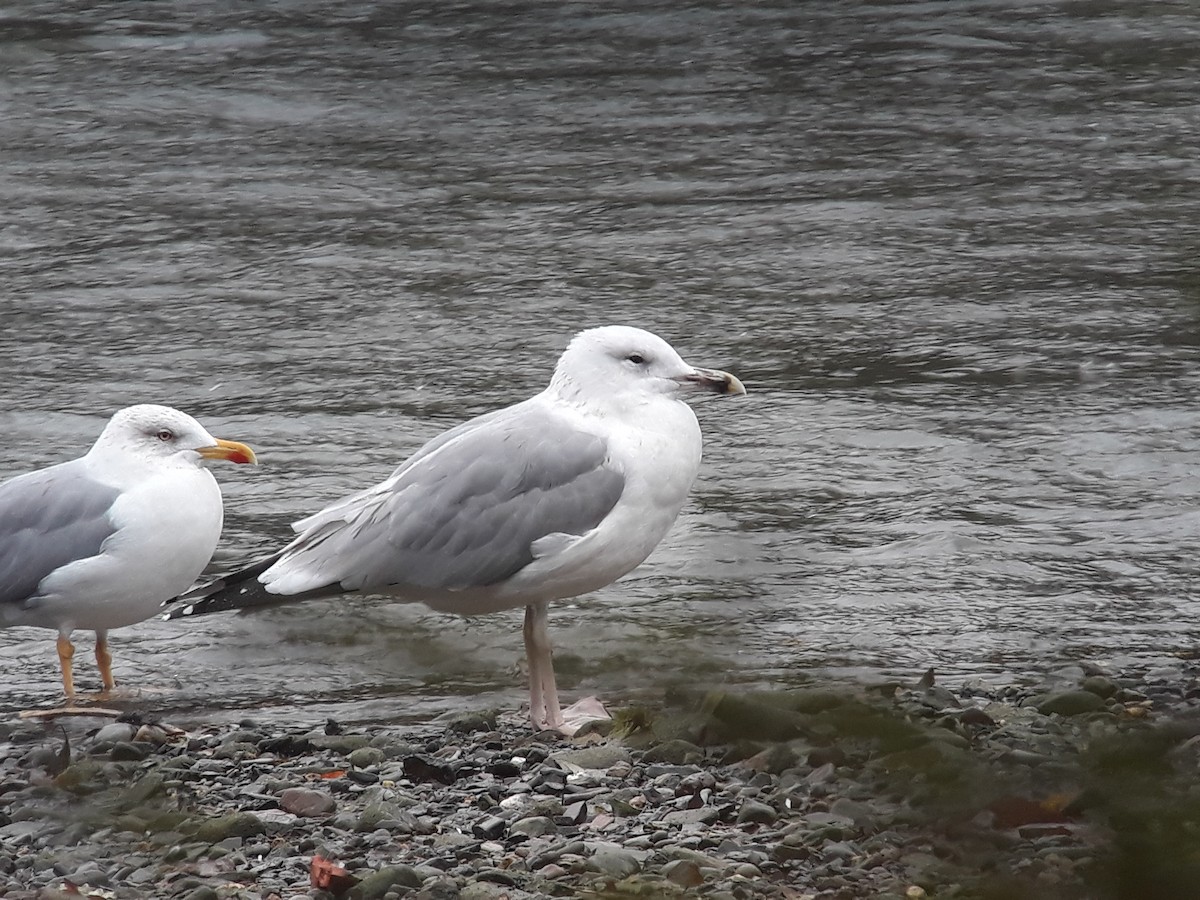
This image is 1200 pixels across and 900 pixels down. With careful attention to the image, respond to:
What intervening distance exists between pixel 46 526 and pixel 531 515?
157 centimetres

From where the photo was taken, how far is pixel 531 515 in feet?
17.4

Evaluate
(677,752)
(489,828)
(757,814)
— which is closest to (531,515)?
(677,752)

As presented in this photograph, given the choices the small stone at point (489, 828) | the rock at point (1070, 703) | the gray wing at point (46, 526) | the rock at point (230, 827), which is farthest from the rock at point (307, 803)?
the rock at point (1070, 703)

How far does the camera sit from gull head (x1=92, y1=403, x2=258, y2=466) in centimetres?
588

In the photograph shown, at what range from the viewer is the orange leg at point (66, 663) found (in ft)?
18.6

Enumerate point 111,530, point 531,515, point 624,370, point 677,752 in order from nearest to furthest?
point 677,752, point 531,515, point 624,370, point 111,530

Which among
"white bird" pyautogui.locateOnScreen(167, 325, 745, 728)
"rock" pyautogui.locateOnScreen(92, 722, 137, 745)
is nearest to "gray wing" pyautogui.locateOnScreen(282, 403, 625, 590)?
"white bird" pyautogui.locateOnScreen(167, 325, 745, 728)

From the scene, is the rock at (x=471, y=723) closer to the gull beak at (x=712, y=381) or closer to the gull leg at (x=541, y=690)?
the gull leg at (x=541, y=690)

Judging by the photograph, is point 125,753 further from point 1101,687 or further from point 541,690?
point 1101,687

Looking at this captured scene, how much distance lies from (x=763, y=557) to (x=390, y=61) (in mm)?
14695

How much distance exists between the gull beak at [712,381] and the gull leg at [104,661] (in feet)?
6.68

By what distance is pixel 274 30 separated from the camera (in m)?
16.9

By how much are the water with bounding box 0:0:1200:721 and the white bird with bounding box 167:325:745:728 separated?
284 mm

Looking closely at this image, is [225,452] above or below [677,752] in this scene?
above
